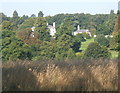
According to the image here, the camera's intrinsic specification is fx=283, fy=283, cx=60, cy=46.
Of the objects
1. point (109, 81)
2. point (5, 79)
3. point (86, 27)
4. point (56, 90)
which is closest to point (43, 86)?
point (56, 90)

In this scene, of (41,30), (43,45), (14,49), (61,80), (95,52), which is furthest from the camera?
(41,30)

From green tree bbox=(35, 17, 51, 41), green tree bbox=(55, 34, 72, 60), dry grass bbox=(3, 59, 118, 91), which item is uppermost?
dry grass bbox=(3, 59, 118, 91)

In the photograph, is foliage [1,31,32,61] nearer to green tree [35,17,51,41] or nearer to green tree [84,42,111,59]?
green tree [84,42,111,59]

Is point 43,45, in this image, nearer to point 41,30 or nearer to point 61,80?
point 41,30

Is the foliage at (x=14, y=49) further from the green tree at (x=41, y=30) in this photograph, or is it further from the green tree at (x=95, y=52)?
the green tree at (x=41, y=30)

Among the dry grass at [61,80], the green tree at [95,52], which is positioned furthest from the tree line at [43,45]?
the dry grass at [61,80]

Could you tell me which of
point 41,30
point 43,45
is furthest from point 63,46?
point 41,30

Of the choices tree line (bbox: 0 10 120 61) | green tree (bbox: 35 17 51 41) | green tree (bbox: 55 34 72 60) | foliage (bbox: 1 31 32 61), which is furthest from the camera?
green tree (bbox: 35 17 51 41)

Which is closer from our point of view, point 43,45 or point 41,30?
point 43,45

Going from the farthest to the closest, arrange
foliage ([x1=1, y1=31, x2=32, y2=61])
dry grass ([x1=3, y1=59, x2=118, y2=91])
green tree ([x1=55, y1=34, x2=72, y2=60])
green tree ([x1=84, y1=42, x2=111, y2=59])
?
green tree ([x1=55, y1=34, x2=72, y2=60]) → foliage ([x1=1, y1=31, x2=32, y2=61]) → green tree ([x1=84, y1=42, x2=111, y2=59]) → dry grass ([x1=3, y1=59, x2=118, y2=91])

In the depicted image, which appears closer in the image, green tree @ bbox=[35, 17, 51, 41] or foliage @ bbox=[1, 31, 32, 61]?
foliage @ bbox=[1, 31, 32, 61]

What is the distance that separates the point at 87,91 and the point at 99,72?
3.20 feet

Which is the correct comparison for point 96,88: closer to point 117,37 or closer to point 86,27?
point 117,37

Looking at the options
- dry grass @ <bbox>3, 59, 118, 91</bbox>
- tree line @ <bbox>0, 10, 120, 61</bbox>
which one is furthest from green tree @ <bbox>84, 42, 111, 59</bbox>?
dry grass @ <bbox>3, 59, 118, 91</bbox>
